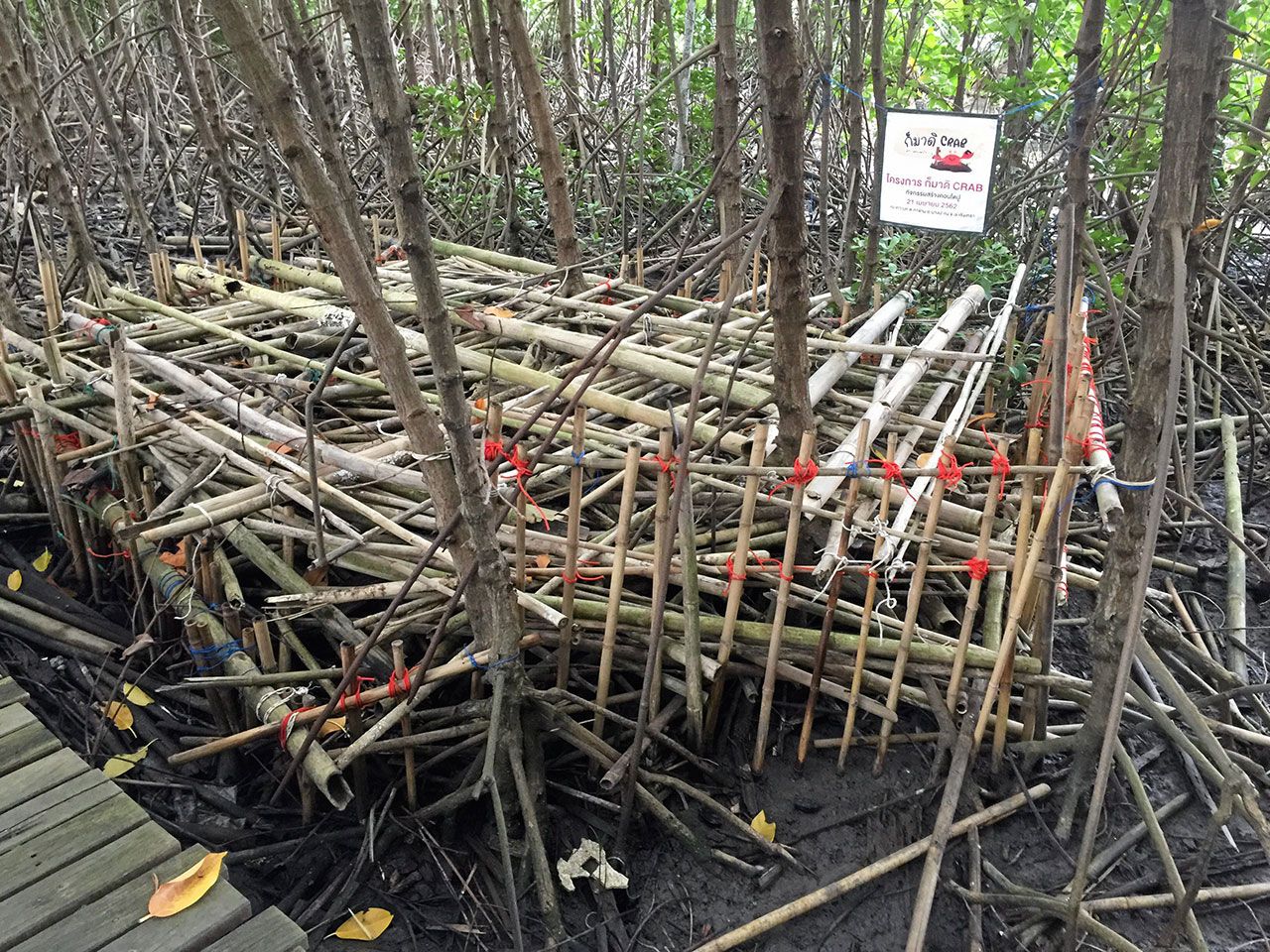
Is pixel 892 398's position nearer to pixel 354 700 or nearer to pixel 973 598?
pixel 973 598

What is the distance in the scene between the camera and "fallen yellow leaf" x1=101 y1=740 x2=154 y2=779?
120 inches

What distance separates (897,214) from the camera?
3.81m

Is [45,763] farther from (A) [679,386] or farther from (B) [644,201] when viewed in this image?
(B) [644,201]

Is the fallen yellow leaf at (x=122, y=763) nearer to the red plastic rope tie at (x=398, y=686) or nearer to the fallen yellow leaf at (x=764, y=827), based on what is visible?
the red plastic rope tie at (x=398, y=686)

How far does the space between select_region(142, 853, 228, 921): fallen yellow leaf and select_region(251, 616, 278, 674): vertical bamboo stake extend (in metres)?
0.84

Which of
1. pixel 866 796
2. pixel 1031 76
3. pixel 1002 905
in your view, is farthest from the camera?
pixel 1031 76

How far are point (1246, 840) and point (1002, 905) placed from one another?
77cm

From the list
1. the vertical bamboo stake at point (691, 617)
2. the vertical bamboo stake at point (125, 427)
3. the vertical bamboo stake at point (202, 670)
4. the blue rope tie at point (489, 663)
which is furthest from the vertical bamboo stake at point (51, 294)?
the vertical bamboo stake at point (691, 617)

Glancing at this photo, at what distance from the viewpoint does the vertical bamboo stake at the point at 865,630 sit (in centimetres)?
250

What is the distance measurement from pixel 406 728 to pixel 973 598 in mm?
1673

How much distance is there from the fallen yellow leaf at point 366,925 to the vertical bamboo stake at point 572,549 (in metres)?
0.83

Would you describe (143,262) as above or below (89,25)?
below

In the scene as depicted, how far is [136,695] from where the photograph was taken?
3357 mm

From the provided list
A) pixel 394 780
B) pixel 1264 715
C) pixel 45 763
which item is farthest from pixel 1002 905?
pixel 45 763
